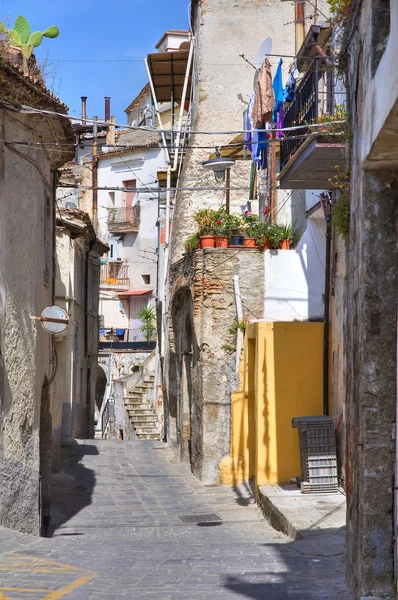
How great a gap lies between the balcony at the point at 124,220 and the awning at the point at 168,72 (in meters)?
27.2

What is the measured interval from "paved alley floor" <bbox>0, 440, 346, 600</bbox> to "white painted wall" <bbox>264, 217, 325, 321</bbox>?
11.7ft

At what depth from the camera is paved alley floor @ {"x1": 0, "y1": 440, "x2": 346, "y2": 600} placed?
780 cm

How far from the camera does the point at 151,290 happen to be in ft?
180

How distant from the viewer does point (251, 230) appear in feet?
57.5

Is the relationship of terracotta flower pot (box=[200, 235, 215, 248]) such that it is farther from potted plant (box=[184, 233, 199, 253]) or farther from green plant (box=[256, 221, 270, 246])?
green plant (box=[256, 221, 270, 246])

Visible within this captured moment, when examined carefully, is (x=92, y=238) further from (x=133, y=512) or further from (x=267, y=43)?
(x=133, y=512)

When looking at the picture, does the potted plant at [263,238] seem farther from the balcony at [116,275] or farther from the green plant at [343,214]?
the balcony at [116,275]

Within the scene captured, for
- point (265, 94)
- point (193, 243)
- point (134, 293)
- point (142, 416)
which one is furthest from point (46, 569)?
point (134, 293)

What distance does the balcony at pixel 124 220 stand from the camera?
55875mm

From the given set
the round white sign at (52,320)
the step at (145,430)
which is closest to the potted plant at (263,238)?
the round white sign at (52,320)

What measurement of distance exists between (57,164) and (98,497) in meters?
5.92

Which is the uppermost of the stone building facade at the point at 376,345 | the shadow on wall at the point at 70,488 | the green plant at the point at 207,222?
the green plant at the point at 207,222

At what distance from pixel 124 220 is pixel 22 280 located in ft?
146

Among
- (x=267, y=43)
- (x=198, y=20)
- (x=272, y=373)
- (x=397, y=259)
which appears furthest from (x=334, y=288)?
(x=198, y=20)
